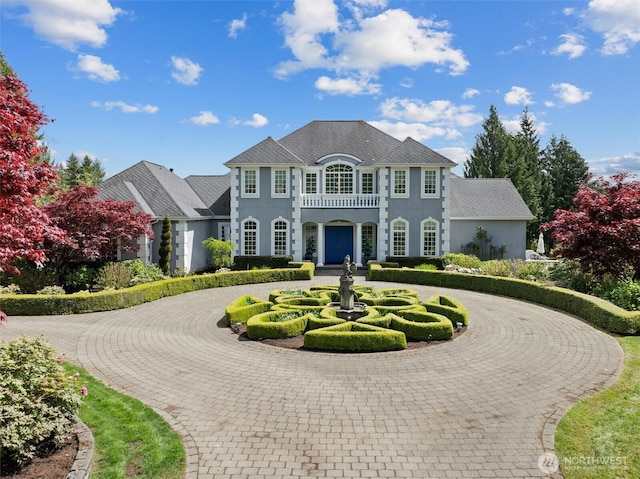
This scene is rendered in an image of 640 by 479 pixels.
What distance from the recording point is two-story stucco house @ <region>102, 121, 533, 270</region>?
27.2 meters

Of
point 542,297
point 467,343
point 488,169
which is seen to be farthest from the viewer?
point 488,169

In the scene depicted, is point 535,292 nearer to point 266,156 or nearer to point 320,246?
point 320,246

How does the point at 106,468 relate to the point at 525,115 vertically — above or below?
below

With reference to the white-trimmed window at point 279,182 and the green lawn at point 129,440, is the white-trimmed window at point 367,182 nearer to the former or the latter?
the white-trimmed window at point 279,182

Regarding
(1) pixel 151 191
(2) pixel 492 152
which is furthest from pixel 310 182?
(2) pixel 492 152

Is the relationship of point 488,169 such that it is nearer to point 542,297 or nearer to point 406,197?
point 406,197

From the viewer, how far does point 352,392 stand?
8570 millimetres

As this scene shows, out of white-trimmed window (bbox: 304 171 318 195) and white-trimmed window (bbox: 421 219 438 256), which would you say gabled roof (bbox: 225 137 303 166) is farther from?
white-trimmed window (bbox: 421 219 438 256)

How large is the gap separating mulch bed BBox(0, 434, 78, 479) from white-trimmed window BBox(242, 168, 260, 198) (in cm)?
2223

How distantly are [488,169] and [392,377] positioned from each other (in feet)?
150

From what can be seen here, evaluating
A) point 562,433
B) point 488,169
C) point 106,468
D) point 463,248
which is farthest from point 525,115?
point 106,468

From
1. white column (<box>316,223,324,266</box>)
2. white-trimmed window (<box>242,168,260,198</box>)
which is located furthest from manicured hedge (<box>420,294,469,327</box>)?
white-trimmed window (<box>242,168,260,198</box>)

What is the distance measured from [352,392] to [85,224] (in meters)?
15.6

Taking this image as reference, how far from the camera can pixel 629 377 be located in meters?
9.31
